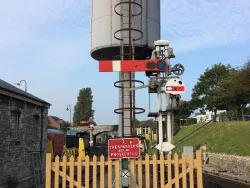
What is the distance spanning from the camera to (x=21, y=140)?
13.3 metres

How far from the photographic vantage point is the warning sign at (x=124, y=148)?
673 cm

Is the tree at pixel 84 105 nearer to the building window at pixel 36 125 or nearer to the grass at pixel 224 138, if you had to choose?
the grass at pixel 224 138

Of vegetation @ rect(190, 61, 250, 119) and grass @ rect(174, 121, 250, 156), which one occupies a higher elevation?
vegetation @ rect(190, 61, 250, 119)

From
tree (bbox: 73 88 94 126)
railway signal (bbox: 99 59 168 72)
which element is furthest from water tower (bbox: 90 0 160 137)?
→ tree (bbox: 73 88 94 126)

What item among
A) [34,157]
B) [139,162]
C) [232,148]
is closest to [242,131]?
[232,148]

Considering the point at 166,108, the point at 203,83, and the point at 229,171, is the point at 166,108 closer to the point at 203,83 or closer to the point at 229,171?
the point at 229,171

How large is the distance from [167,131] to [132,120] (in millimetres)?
1196

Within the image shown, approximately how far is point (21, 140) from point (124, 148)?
314 inches

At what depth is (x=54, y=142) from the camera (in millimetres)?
25094

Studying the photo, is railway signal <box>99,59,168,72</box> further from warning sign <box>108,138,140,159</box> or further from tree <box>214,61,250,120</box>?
tree <box>214,61,250,120</box>

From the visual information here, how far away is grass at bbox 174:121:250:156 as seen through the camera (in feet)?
77.2

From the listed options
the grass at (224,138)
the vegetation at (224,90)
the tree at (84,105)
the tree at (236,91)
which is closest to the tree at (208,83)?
the vegetation at (224,90)

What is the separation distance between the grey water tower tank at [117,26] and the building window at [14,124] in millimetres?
5624

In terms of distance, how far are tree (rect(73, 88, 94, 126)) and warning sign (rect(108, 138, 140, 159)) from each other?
233ft
